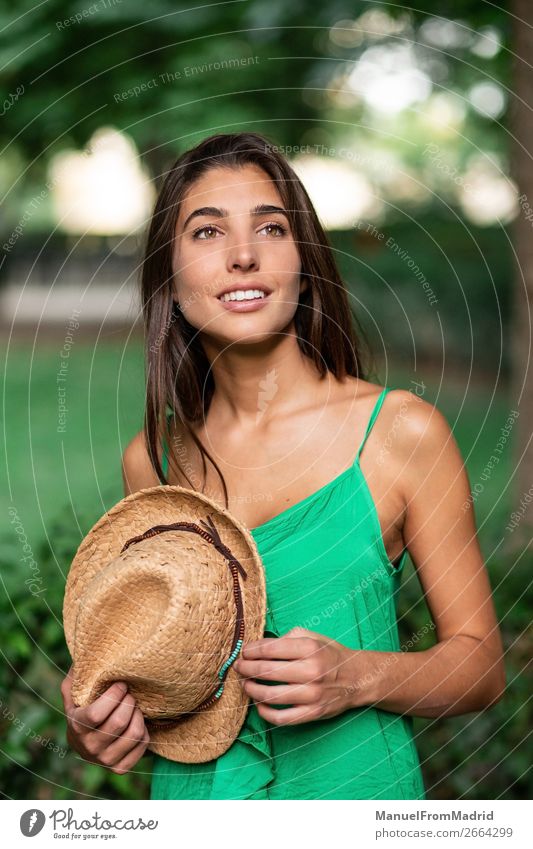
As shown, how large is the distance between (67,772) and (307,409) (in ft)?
5.81

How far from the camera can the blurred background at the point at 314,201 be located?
357 centimetres

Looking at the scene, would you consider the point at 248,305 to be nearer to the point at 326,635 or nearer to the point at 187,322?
the point at 187,322

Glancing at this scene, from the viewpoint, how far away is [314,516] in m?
2.23

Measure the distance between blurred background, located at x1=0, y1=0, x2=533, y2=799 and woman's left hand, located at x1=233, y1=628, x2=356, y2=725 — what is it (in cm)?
129

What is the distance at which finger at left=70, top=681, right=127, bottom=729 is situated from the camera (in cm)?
203

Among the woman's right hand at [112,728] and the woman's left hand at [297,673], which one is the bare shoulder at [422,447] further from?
the woman's right hand at [112,728]

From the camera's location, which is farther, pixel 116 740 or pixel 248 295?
pixel 248 295

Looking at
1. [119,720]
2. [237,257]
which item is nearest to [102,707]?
[119,720]

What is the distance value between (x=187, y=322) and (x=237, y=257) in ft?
1.45

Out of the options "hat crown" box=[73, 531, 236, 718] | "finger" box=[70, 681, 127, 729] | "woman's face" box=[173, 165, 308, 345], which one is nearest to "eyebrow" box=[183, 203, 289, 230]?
"woman's face" box=[173, 165, 308, 345]

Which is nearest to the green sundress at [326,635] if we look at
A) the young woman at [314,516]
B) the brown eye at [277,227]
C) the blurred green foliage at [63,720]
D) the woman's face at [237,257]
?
the young woman at [314,516]

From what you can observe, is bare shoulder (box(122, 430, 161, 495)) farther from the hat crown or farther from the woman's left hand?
the woman's left hand

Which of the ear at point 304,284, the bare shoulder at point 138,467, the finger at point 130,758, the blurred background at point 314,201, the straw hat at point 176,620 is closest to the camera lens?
the straw hat at point 176,620

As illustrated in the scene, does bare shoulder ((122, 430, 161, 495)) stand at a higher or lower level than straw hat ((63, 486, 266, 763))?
higher
